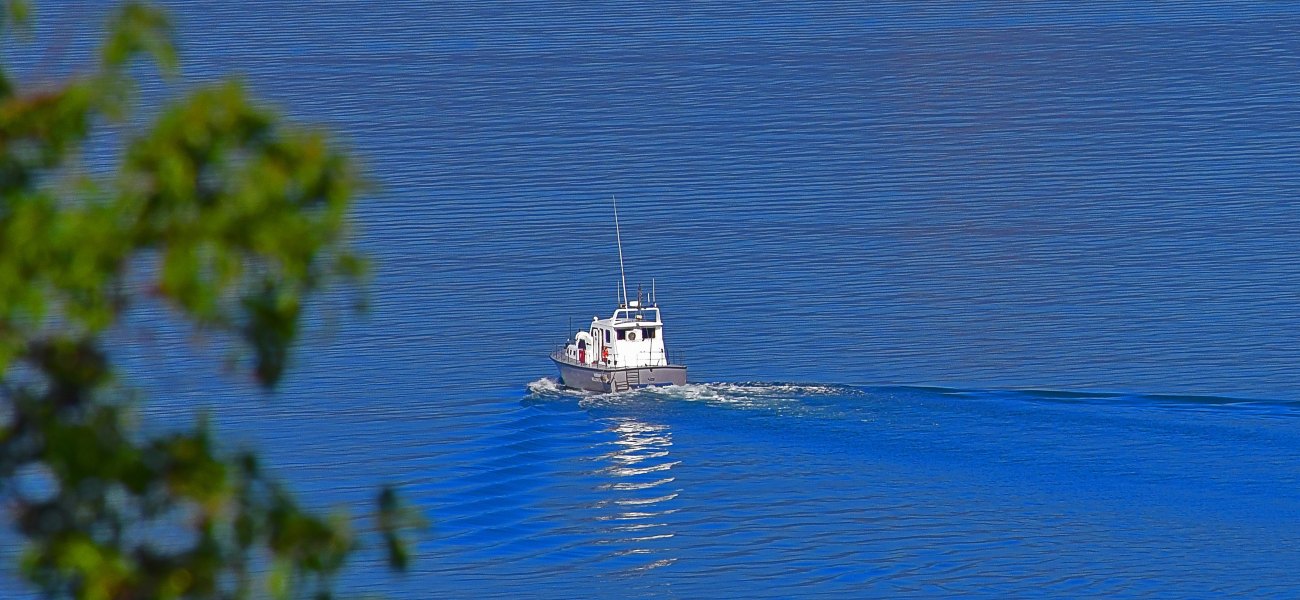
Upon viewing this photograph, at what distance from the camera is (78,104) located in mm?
11773

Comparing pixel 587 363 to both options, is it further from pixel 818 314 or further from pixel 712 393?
pixel 818 314

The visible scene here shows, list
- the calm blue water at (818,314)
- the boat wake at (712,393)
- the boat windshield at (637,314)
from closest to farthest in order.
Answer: the calm blue water at (818,314) → the boat wake at (712,393) → the boat windshield at (637,314)

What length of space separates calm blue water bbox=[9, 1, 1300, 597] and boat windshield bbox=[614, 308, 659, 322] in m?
1.17

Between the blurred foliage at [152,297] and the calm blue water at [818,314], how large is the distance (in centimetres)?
60

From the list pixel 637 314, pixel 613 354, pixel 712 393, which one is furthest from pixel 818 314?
pixel 712 393

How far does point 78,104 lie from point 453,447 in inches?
1484

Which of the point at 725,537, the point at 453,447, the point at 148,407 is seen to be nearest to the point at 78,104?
the point at 725,537

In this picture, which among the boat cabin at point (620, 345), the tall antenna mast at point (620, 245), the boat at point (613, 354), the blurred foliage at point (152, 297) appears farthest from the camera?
the tall antenna mast at point (620, 245)

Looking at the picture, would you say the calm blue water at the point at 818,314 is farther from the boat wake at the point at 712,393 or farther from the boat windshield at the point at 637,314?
the boat windshield at the point at 637,314

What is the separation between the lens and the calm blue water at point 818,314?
44.1 m

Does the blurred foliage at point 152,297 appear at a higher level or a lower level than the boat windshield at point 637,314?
lower

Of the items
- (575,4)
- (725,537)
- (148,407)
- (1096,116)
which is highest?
(575,4)

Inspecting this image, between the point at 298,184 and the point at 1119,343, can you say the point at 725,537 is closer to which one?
the point at 1119,343

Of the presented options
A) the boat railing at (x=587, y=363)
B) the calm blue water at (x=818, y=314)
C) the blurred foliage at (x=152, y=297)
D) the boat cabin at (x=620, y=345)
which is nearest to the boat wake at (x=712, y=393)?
the calm blue water at (x=818, y=314)
